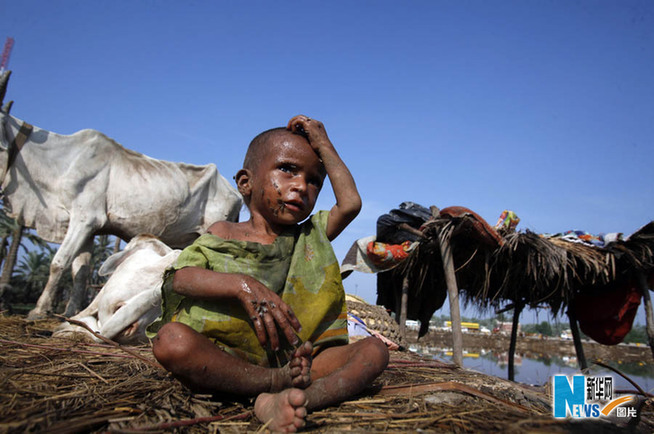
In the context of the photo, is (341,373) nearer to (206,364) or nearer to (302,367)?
(302,367)

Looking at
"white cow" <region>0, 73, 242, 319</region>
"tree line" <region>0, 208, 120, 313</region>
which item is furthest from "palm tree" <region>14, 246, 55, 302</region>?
"white cow" <region>0, 73, 242, 319</region>

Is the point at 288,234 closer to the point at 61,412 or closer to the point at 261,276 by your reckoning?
the point at 261,276

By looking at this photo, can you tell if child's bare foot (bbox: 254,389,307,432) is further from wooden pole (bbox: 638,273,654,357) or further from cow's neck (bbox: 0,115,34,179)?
wooden pole (bbox: 638,273,654,357)

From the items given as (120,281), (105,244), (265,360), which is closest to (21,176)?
(120,281)

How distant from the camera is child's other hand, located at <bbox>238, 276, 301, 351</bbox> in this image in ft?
4.26

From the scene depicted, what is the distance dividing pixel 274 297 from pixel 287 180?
0.61 meters

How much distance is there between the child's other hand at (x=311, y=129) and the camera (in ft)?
5.86

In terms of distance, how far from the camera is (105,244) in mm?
31406

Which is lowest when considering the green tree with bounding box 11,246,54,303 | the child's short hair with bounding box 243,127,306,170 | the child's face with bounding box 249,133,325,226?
the green tree with bounding box 11,246,54,303

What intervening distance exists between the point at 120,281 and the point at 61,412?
7.21 feet

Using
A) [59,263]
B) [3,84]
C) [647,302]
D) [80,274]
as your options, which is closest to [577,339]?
[647,302]

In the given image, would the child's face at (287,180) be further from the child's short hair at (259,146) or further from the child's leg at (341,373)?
the child's leg at (341,373)

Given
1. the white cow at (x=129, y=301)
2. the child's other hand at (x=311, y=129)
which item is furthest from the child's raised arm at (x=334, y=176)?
the white cow at (x=129, y=301)

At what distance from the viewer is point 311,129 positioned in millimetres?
1798
